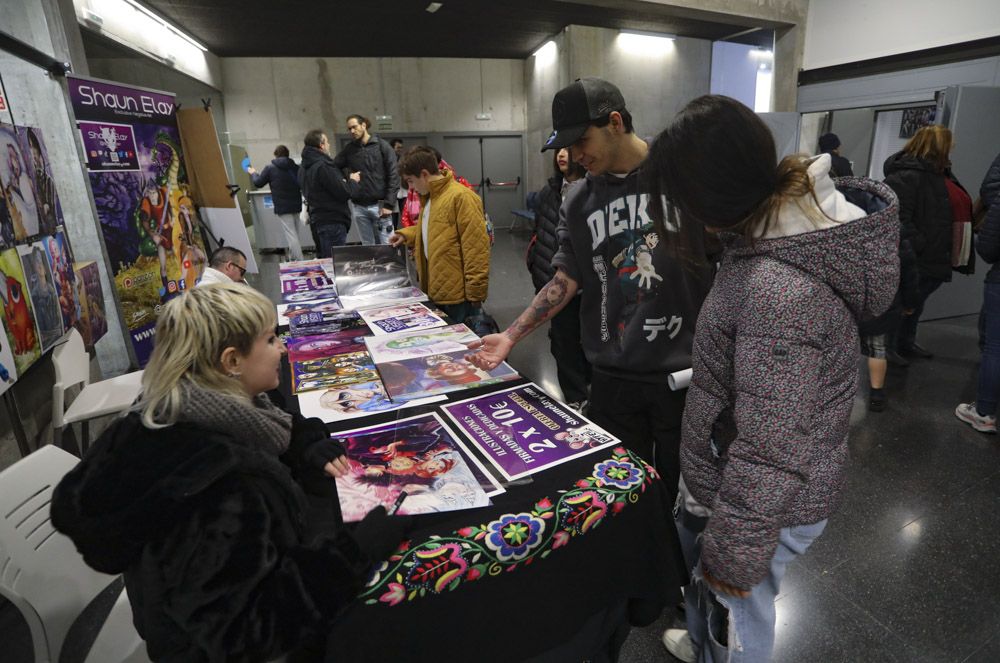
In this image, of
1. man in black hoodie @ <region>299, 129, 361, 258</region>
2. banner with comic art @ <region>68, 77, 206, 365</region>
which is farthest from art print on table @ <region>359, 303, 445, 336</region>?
man in black hoodie @ <region>299, 129, 361, 258</region>

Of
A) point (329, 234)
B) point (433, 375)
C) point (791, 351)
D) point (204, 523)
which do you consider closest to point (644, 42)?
point (329, 234)

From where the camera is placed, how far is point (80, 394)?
90.9 inches

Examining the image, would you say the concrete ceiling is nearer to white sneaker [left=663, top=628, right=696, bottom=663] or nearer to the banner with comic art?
the banner with comic art

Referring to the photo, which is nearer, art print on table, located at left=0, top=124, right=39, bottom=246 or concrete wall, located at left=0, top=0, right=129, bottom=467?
art print on table, located at left=0, top=124, right=39, bottom=246

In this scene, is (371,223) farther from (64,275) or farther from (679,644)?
(679,644)

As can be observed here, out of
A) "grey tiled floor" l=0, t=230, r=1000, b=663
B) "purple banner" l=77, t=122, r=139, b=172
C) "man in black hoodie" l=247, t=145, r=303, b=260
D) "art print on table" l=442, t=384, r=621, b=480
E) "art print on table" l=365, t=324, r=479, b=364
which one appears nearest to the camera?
"art print on table" l=442, t=384, r=621, b=480

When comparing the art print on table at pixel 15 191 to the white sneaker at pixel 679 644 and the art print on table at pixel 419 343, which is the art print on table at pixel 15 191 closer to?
the art print on table at pixel 419 343

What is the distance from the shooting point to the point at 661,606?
110cm

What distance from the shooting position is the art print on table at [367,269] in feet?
8.54

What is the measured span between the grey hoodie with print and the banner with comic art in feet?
11.5

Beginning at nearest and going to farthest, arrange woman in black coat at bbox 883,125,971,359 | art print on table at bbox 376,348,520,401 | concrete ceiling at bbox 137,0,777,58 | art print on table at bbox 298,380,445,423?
art print on table at bbox 298,380,445,423 → art print on table at bbox 376,348,520,401 → woman in black coat at bbox 883,125,971,359 → concrete ceiling at bbox 137,0,777,58

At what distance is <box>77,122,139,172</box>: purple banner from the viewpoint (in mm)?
2963

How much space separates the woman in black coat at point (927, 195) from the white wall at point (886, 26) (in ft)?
9.12

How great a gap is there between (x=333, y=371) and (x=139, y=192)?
2648 millimetres
